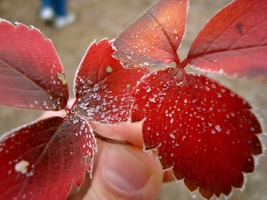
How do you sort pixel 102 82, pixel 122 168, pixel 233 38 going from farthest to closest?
1. pixel 122 168
2. pixel 102 82
3. pixel 233 38

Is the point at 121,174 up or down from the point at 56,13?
down

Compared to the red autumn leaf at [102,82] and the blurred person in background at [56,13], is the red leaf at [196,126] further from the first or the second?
the blurred person in background at [56,13]

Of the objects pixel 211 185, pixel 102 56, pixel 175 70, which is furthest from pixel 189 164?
pixel 102 56

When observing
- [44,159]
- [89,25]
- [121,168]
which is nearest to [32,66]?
[44,159]

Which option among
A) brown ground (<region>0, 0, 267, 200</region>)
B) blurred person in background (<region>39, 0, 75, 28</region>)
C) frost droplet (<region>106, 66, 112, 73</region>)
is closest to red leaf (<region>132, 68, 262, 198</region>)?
frost droplet (<region>106, 66, 112, 73</region>)

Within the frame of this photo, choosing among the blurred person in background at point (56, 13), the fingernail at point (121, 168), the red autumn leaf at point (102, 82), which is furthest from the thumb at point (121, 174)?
the blurred person in background at point (56, 13)

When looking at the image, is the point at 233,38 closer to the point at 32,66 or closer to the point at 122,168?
the point at 32,66

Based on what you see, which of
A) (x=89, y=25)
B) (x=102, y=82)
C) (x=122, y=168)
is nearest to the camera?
(x=102, y=82)
